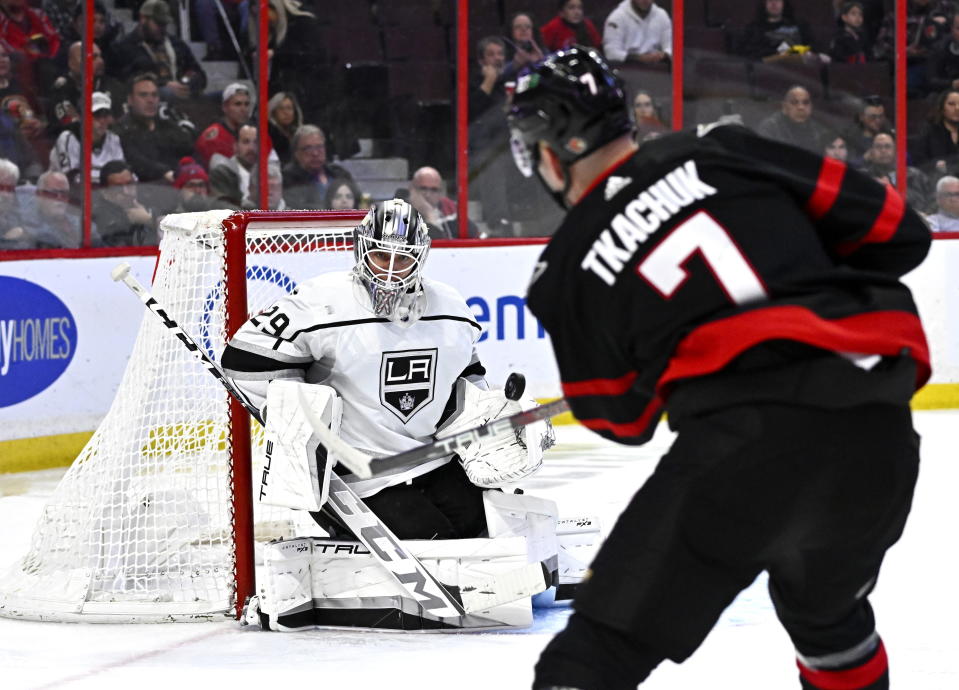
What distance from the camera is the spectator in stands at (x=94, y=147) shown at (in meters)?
5.96

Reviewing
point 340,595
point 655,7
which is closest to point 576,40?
point 655,7

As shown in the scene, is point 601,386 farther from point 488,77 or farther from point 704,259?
point 488,77

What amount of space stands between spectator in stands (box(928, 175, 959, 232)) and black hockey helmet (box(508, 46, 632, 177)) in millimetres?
6026

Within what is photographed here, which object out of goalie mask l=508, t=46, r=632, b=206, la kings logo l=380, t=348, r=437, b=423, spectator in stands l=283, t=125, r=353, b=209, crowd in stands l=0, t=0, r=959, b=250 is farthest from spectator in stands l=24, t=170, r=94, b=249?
goalie mask l=508, t=46, r=632, b=206

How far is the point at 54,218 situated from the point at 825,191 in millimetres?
4624

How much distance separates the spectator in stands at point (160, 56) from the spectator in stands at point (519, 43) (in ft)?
4.72

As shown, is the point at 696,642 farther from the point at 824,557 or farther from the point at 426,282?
the point at 426,282

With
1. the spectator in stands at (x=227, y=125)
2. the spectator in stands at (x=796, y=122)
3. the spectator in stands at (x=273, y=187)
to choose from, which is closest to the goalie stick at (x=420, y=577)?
the spectator in stands at (x=227, y=125)

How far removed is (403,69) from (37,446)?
7.99 feet

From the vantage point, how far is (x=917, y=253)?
1802 millimetres

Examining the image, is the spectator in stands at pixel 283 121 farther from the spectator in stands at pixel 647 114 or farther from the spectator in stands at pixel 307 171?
the spectator in stands at pixel 647 114

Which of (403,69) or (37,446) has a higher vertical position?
(403,69)

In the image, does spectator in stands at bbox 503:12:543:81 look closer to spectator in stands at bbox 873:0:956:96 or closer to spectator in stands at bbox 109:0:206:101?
spectator in stands at bbox 109:0:206:101

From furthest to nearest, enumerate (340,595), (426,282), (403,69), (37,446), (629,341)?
(403,69), (37,446), (426,282), (340,595), (629,341)
